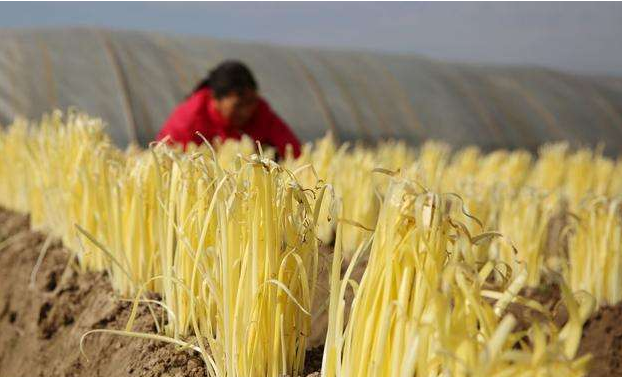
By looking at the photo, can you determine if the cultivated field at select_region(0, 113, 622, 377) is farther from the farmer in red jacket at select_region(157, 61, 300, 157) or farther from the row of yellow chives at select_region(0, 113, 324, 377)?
the farmer in red jacket at select_region(157, 61, 300, 157)

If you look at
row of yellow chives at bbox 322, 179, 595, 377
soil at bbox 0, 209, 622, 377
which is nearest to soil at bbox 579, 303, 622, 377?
soil at bbox 0, 209, 622, 377

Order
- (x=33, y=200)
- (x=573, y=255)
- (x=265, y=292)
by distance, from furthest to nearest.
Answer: (x=33, y=200)
(x=573, y=255)
(x=265, y=292)

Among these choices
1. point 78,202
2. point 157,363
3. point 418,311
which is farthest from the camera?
point 78,202

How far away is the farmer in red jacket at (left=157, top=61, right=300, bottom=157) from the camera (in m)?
4.43

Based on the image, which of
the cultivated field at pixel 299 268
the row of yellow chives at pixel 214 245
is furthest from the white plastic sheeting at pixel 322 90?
the row of yellow chives at pixel 214 245

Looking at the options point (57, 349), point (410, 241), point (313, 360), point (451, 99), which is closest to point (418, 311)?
point (410, 241)

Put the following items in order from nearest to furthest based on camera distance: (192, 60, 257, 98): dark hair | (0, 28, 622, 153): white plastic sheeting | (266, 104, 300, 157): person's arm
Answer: (192, 60, 257, 98): dark hair
(266, 104, 300, 157): person's arm
(0, 28, 622, 153): white plastic sheeting

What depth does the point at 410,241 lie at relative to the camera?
3.17ft

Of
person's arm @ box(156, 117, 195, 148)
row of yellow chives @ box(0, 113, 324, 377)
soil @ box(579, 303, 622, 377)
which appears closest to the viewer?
row of yellow chives @ box(0, 113, 324, 377)

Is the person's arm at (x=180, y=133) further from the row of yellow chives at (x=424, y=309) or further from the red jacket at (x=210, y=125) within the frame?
the row of yellow chives at (x=424, y=309)

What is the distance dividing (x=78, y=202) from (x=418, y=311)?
1503mm

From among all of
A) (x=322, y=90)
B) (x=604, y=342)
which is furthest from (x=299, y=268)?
(x=322, y=90)

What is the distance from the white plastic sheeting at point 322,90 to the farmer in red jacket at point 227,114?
234 centimetres

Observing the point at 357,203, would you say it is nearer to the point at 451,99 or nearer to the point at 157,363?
the point at 157,363
